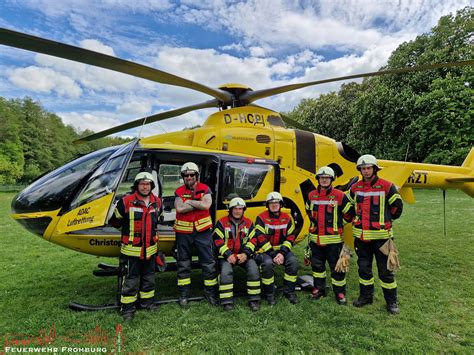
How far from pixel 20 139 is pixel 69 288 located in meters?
46.5

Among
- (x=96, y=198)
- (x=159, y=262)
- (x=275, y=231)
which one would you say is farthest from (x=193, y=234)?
(x=96, y=198)

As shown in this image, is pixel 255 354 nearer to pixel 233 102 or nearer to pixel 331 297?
pixel 331 297

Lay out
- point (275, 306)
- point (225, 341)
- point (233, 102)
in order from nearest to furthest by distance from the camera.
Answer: point (225, 341), point (275, 306), point (233, 102)

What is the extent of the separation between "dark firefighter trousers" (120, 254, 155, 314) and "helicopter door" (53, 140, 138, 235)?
2.07 ft

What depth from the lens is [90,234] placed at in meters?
3.96

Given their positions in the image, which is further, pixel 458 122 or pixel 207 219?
pixel 458 122

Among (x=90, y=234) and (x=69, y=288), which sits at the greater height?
(x=90, y=234)

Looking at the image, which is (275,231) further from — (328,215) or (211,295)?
(211,295)

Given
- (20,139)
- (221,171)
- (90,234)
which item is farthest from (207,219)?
(20,139)

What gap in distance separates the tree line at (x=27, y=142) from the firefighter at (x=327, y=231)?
35.4m

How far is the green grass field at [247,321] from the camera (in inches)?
133

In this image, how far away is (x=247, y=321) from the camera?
3855 millimetres

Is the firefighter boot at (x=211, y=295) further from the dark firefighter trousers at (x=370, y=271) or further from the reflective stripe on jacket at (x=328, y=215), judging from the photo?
the dark firefighter trousers at (x=370, y=271)

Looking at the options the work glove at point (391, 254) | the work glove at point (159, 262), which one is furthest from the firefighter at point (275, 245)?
the work glove at point (159, 262)
